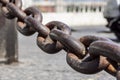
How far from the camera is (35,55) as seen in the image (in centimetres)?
716

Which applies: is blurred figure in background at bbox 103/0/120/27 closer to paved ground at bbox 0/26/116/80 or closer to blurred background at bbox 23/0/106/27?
paved ground at bbox 0/26/116/80

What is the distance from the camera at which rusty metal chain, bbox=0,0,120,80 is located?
2121mm

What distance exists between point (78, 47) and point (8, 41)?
10.1ft

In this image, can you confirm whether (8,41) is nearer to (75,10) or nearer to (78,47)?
(78,47)

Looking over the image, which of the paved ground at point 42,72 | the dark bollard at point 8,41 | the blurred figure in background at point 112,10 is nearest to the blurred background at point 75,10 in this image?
the blurred figure in background at point 112,10

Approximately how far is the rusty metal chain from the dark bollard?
210cm

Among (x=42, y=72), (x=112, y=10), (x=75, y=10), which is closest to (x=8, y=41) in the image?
(x=42, y=72)

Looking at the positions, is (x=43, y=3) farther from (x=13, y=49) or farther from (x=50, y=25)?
(x=50, y=25)

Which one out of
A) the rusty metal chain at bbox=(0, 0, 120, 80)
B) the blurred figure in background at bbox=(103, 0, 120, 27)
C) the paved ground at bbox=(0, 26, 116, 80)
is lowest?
the blurred figure in background at bbox=(103, 0, 120, 27)

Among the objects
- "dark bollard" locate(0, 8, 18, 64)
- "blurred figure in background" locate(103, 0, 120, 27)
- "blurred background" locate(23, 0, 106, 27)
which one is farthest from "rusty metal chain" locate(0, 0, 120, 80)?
"blurred background" locate(23, 0, 106, 27)

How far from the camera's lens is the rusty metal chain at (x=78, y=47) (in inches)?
83.5

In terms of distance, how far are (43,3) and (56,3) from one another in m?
0.70

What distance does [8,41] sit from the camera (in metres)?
5.38

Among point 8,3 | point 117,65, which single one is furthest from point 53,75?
point 117,65
